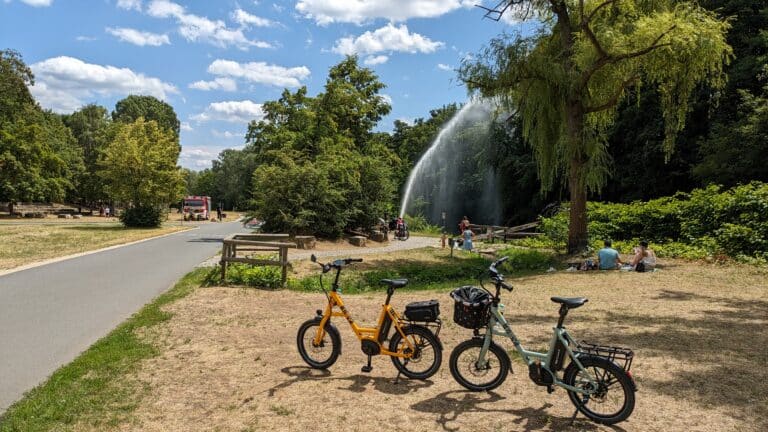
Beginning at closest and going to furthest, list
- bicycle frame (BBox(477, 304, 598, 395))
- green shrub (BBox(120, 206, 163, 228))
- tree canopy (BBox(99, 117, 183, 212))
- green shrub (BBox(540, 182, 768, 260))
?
bicycle frame (BBox(477, 304, 598, 395)), green shrub (BBox(540, 182, 768, 260)), tree canopy (BBox(99, 117, 183, 212)), green shrub (BBox(120, 206, 163, 228))

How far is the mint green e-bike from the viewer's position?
4148 mm

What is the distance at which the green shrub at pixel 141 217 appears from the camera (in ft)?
121

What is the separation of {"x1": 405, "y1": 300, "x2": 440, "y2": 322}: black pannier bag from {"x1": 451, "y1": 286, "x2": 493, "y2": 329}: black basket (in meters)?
0.31

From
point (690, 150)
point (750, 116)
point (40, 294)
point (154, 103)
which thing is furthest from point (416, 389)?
point (154, 103)

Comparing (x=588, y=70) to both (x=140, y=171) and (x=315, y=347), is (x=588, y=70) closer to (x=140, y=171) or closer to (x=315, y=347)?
(x=315, y=347)

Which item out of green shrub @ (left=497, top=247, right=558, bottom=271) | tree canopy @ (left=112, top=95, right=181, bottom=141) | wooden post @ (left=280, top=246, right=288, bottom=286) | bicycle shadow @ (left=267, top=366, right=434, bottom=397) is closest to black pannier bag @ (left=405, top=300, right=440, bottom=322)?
bicycle shadow @ (left=267, top=366, right=434, bottom=397)

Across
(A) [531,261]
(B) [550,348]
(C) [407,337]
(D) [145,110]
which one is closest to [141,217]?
(A) [531,261]

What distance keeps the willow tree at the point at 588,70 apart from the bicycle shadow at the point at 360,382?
12.8m

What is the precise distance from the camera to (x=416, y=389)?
198 inches

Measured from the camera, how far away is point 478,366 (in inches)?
192

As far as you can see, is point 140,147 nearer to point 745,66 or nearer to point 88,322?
point 88,322

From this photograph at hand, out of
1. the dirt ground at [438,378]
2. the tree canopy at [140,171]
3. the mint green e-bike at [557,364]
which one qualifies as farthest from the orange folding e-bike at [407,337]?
the tree canopy at [140,171]

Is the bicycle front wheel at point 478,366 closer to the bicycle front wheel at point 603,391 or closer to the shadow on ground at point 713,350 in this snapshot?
the bicycle front wheel at point 603,391

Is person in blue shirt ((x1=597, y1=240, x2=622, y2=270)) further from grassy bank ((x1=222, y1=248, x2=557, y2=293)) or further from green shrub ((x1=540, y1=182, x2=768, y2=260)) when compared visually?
green shrub ((x1=540, y1=182, x2=768, y2=260))
